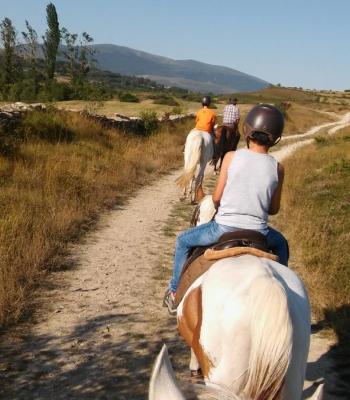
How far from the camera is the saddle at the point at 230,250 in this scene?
10.5 feet

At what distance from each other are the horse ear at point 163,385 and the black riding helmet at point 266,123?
91.7 inches

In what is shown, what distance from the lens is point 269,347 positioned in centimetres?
243

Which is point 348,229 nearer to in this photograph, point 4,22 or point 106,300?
point 106,300

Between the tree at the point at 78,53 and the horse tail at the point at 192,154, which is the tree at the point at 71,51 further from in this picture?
the horse tail at the point at 192,154

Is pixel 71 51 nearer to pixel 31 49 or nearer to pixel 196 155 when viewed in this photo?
pixel 31 49

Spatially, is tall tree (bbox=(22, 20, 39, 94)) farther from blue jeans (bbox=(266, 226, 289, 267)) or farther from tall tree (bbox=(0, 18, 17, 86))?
blue jeans (bbox=(266, 226, 289, 267))

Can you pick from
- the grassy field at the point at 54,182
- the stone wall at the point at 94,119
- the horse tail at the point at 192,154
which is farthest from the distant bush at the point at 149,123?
the horse tail at the point at 192,154

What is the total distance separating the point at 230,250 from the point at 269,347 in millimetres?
918

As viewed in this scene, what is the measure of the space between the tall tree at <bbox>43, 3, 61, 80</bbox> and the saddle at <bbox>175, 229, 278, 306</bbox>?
66.1 meters

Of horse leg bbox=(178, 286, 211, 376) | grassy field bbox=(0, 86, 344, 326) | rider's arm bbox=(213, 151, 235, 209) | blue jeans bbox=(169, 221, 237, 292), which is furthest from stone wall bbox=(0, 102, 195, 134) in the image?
horse leg bbox=(178, 286, 211, 376)

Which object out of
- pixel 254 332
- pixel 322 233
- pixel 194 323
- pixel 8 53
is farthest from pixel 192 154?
pixel 8 53

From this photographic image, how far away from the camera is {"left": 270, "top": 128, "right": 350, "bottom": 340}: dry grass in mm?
5944

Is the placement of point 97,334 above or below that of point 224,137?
below

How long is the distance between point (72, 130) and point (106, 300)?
9674 mm
